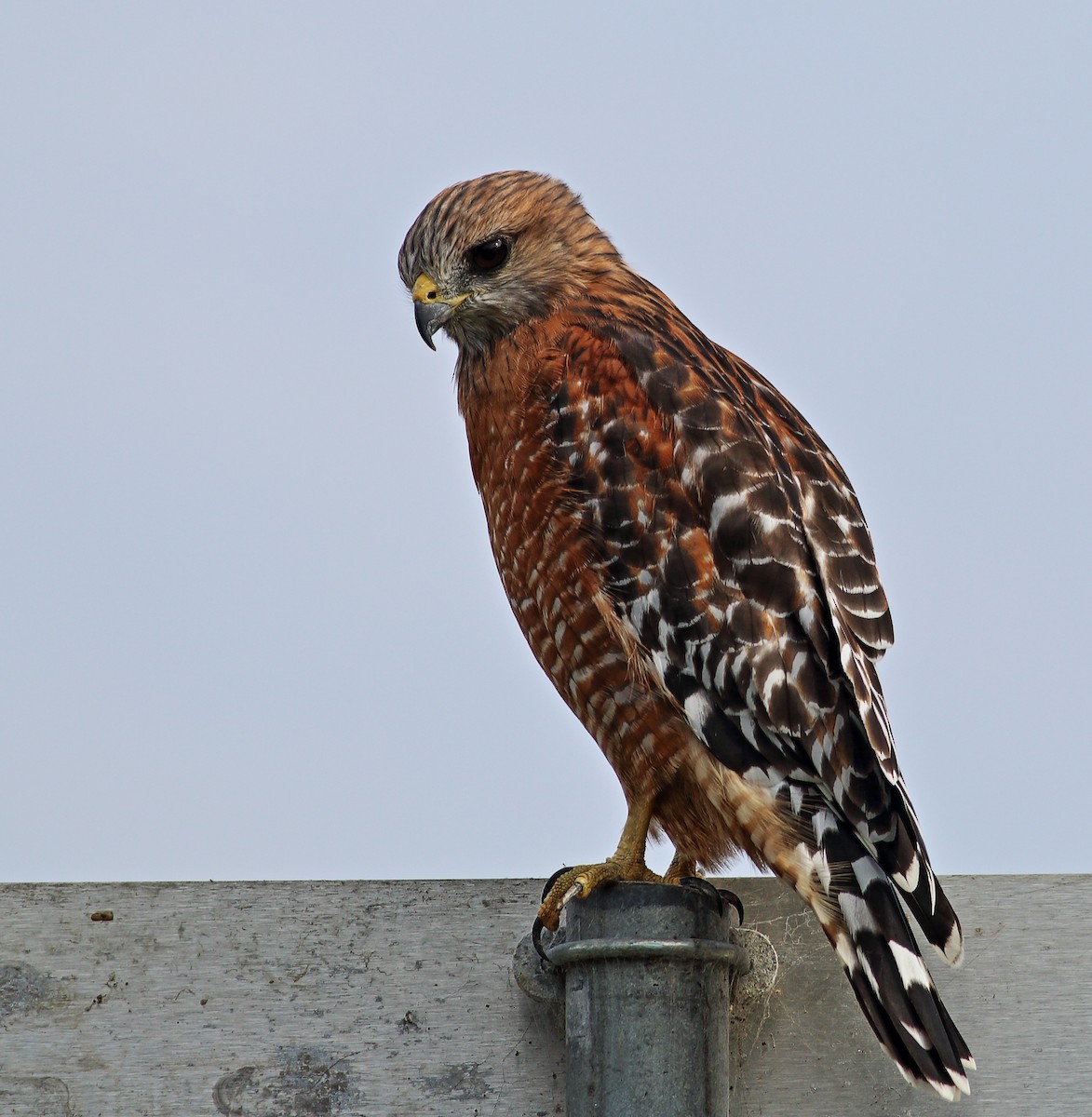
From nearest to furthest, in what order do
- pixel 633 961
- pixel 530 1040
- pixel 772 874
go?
pixel 633 961, pixel 530 1040, pixel 772 874

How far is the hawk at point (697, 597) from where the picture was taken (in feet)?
10.3

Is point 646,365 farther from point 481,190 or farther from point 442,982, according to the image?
point 442,982

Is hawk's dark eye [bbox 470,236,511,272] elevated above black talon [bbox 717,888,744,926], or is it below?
above

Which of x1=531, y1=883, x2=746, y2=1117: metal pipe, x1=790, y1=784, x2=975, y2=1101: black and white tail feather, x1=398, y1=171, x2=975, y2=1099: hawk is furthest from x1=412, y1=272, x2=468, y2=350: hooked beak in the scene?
x1=531, y1=883, x2=746, y2=1117: metal pipe

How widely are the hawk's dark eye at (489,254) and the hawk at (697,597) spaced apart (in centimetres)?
30

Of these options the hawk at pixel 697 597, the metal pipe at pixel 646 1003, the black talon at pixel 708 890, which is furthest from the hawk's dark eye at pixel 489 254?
the metal pipe at pixel 646 1003

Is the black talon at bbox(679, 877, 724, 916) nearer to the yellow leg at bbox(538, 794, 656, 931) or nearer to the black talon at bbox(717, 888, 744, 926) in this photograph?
the black talon at bbox(717, 888, 744, 926)

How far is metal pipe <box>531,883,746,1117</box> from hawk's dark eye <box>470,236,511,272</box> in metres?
2.12

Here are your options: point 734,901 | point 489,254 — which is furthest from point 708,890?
point 489,254

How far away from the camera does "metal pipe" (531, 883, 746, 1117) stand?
2270 mm

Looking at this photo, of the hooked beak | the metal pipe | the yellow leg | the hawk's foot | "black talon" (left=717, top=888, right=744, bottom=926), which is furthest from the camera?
the hooked beak

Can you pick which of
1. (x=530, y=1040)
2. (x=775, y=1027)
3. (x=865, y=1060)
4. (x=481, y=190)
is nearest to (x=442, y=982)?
(x=530, y=1040)

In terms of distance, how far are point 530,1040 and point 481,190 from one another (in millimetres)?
2446

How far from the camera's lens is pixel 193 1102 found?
2449 millimetres
